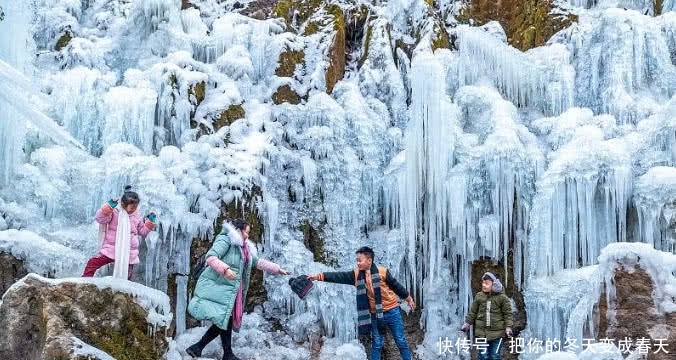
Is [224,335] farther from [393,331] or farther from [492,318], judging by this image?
[492,318]

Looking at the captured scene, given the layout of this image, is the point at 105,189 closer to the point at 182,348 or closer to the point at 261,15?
the point at 182,348

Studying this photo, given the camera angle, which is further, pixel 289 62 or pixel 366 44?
pixel 366 44

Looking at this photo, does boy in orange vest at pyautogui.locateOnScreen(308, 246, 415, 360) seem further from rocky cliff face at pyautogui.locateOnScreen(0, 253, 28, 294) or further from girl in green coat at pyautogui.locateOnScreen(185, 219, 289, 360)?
rocky cliff face at pyautogui.locateOnScreen(0, 253, 28, 294)

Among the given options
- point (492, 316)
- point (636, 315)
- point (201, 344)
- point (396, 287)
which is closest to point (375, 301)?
point (396, 287)

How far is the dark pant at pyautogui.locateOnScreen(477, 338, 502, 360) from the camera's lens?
7.35 meters

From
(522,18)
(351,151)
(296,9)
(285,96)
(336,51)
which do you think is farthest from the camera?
(296,9)

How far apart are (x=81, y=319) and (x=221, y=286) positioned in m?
1.23

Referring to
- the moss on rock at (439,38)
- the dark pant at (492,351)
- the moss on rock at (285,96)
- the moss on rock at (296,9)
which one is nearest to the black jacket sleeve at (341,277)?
the dark pant at (492,351)

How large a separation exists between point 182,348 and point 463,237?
374 centimetres

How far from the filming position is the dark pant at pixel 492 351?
7.35 meters

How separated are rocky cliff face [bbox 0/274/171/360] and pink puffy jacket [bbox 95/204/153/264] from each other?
0.91m

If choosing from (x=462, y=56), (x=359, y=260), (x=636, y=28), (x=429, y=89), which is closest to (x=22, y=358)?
(x=359, y=260)

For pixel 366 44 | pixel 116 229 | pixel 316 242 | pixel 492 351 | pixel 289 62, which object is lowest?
pixel 492 351

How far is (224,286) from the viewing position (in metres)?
6.89
